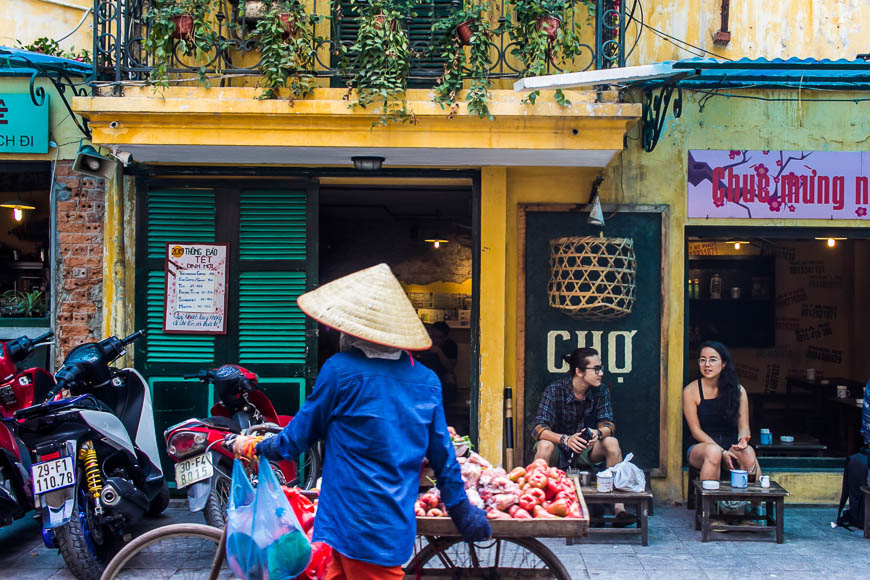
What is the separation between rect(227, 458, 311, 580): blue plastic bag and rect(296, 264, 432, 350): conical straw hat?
2.57 ft

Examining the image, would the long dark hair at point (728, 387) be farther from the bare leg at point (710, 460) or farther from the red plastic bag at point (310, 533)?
the red plastic bag at point (310, 533)

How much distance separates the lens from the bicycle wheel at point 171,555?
3936mm

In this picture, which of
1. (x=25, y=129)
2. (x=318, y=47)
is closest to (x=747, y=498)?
(x=318, y=47)

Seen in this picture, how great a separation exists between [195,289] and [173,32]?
2.20 meters

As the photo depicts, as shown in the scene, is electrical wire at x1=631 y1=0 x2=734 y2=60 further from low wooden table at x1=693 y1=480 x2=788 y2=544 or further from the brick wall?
the brick wall

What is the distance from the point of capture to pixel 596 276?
21.9ft

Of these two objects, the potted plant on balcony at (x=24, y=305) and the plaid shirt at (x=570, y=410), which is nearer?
the plaid shirt at (x=570, y=410)

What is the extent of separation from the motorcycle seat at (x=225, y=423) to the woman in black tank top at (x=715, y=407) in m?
3.64

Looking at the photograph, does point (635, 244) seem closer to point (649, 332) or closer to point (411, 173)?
point (649, 332)

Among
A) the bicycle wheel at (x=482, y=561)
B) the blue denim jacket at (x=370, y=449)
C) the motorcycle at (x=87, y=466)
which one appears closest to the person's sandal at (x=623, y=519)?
the bicycle wheel at (x=482, y=561)

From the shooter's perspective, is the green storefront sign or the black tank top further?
the green storefront sign

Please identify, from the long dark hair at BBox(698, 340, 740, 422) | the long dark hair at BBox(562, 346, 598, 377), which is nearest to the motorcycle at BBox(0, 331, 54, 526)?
the long dark hair at BBox(562, 346, 598, 377)

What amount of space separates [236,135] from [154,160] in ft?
3.94

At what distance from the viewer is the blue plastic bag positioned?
11.3 ft
